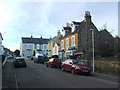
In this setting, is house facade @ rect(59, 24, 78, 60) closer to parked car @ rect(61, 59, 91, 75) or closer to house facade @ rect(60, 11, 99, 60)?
house facade @ rect(60, 11, 99, 60)

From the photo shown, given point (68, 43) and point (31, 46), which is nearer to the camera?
point (68, 43)

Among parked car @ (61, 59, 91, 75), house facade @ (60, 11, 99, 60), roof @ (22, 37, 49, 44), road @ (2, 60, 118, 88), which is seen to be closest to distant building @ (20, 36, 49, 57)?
roof @ (22, 37, 49, 44)

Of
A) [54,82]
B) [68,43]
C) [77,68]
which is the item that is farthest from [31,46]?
[54,82]

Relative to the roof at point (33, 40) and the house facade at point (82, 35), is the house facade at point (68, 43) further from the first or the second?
the roof at point (33, 40)

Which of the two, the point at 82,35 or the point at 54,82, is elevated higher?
the point at 82,35

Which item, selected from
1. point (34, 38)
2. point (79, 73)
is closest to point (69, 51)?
point (79, 73)

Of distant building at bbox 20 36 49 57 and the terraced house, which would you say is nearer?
the terraced house

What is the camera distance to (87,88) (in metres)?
14.7

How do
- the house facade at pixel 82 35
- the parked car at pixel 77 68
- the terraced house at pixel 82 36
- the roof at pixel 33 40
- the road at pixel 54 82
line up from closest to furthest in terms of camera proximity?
the road at pixel 54 82, the parked car at pixel 77 68, the terraced house at pixel 82 36, the house facade at pixel 82 35, the roof at pixel 33 40

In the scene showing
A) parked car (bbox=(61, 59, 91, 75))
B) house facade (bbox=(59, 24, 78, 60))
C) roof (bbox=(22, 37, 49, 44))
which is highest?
roof (bbox=(22, 37, 49, 44))

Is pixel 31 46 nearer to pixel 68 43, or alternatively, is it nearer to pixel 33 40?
pixel 33 40

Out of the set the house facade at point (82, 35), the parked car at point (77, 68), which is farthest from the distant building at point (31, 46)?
the parked car at point (77, 68)

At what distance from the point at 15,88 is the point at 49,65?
25.0 m

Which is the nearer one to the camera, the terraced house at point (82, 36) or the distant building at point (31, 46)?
the terraced house at point (82, 36)
